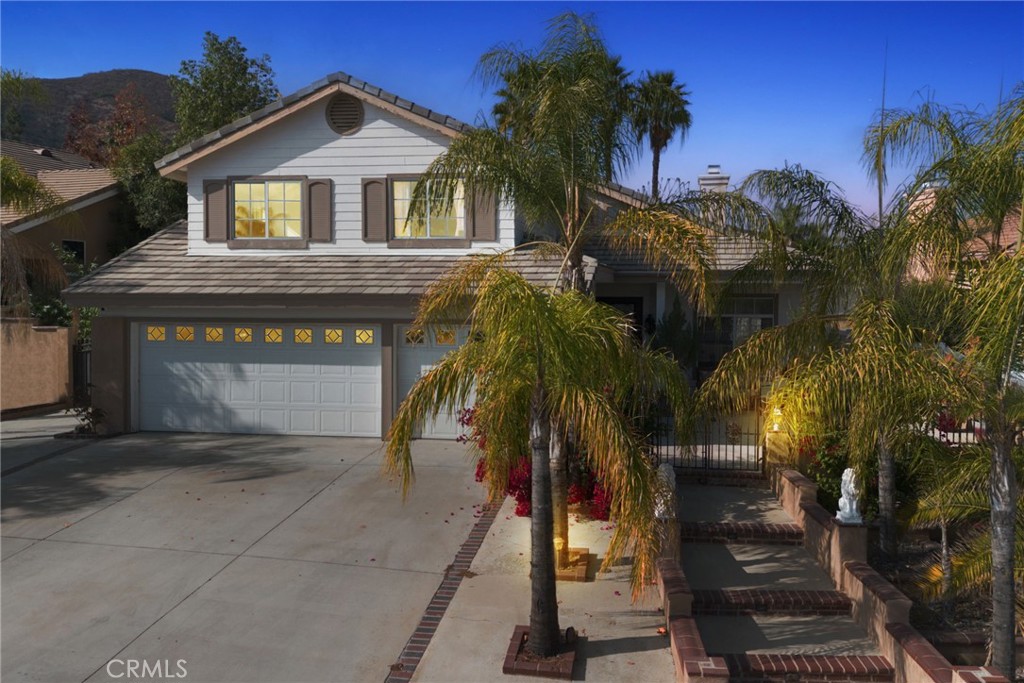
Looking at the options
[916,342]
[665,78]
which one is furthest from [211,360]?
[665,78]

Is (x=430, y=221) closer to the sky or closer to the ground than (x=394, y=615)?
closer to the sky

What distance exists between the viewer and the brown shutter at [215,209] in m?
15.5

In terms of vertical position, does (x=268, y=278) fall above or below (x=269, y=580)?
above

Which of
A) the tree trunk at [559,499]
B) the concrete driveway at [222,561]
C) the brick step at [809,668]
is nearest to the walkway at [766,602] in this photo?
the brick step at [809,668]

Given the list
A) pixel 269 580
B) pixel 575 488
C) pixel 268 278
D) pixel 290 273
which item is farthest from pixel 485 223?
pixel 269 580

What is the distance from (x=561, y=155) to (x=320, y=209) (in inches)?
305

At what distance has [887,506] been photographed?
9.55m

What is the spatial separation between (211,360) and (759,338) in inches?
415

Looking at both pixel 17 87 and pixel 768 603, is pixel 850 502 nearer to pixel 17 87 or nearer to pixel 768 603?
pixel 768 603

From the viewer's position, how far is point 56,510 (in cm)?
1036

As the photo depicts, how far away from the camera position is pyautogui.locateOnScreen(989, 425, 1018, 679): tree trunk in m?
6.54

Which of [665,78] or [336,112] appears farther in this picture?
[665,78]

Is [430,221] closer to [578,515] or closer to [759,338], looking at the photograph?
[578,515]
